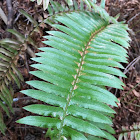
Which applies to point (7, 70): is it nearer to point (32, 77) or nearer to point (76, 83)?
point (32, 77)

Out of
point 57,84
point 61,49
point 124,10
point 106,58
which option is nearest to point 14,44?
point 61,49

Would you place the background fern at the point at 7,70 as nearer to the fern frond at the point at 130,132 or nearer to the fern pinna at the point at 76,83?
the fern pinna at the point at 76,83

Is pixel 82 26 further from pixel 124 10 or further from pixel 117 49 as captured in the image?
pixel 124 10

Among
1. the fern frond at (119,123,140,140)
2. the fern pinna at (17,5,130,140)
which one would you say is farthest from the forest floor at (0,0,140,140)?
the fern pinna at (17,5,130,140)

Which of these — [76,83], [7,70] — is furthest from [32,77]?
[76,83]

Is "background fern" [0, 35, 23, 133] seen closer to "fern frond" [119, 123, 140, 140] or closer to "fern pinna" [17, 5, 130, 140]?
"fern pinna" [17, 5, 130, 140]

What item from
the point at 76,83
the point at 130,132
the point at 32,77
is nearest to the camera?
the point at 76,83

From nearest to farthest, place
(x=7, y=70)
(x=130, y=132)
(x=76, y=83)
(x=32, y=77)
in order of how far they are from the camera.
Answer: (x=76, y=83)
(x=7, y=70)
(x=130, y=132)
(x=32, y=77)
